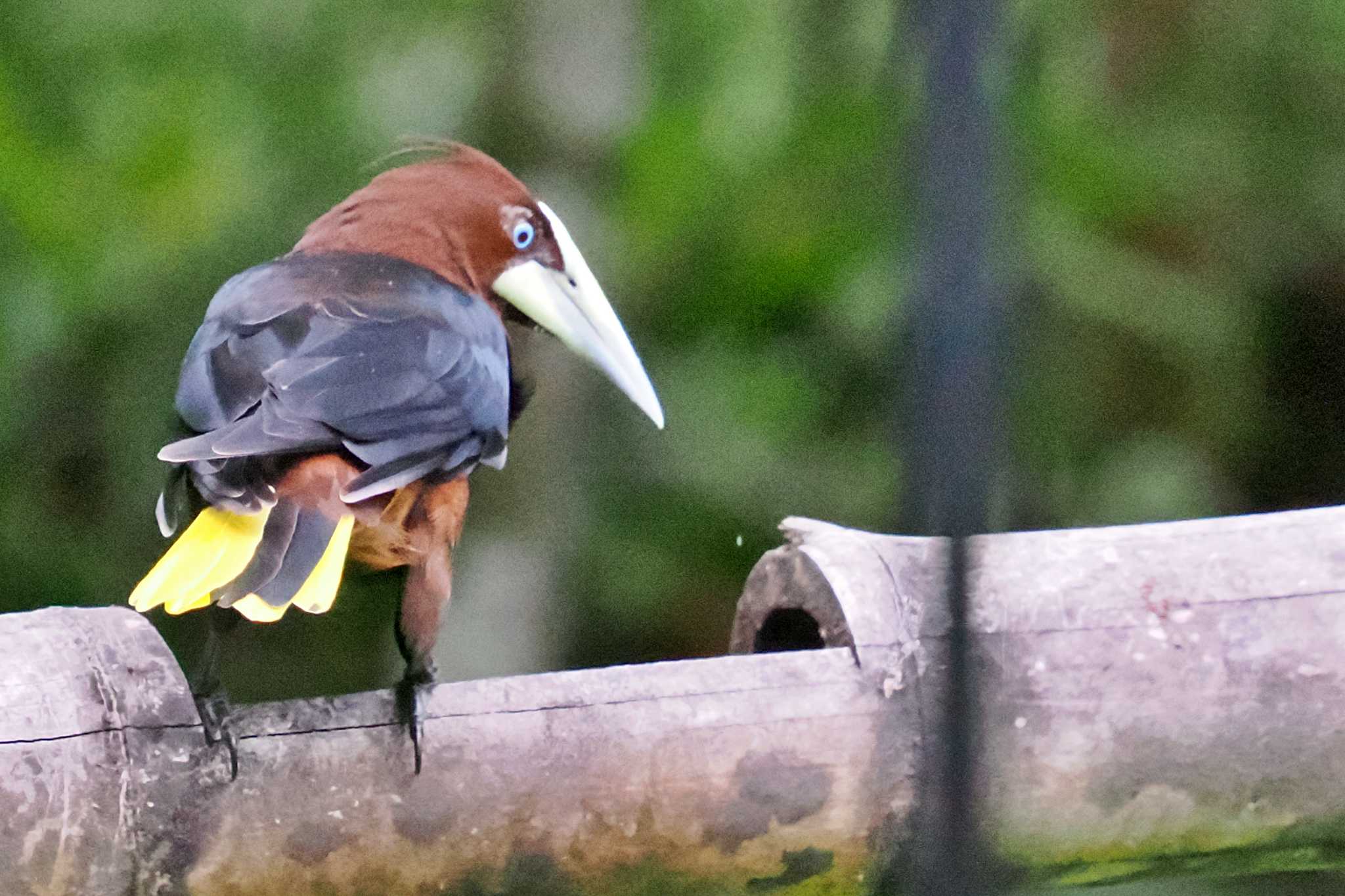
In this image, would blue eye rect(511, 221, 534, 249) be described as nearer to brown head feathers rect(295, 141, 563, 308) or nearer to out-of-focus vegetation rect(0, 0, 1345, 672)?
brown head feathers rect(295, 141, 563, 308)

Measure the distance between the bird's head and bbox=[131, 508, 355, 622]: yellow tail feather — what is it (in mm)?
459

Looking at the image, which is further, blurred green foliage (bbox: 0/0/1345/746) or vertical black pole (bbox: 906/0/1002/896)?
blurred green foliage (bbox: 0/0/1345/746)

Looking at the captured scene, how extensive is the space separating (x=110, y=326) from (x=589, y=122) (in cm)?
62

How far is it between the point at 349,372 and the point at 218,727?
33 cm

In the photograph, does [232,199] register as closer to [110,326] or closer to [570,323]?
[110,326]

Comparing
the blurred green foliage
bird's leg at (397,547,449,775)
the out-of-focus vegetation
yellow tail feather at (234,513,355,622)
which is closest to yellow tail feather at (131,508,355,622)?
yellow tail feather at (234,513,355,622)

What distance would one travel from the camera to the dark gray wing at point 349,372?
126cm

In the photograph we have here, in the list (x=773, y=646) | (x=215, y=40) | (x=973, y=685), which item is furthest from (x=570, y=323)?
(x=973, y=685)

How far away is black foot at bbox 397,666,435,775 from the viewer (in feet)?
3.68

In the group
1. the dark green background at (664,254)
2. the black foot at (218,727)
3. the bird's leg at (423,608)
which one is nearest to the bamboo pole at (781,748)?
the black foot at (218,727)

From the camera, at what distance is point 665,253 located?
6.98ft

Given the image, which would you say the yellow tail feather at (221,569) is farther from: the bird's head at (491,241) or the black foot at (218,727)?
the bird's head at (491,241)

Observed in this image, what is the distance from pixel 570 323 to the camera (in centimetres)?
170

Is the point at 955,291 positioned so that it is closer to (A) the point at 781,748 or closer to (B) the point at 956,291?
(B) the point at 956,291
